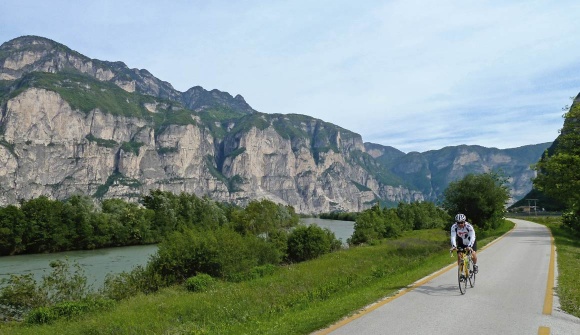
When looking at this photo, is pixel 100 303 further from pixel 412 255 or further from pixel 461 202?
pixel 461 202

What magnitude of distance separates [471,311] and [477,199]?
34563 millimetres

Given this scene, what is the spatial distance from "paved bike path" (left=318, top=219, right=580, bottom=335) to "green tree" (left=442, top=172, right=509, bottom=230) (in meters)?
27.2

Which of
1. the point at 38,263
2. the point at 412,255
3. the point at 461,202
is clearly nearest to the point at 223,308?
the point at 412,255

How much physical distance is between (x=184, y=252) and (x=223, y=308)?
13628 mm

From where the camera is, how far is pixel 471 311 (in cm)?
1053

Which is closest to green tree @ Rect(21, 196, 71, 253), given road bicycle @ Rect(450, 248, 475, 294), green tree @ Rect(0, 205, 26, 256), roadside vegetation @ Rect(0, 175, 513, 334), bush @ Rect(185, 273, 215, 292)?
green tree @ Rect(0, 205, 26, 256)

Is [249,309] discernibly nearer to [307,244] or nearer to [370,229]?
[307,244]

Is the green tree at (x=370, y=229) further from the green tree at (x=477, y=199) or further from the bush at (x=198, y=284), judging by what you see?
the bush at (x=198, y=284)

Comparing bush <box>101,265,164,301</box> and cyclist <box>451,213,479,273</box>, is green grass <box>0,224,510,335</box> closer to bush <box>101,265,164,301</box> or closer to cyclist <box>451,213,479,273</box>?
cyclist <box>451,213,479,273</box>

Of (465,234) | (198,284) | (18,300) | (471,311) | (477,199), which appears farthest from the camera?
→ (477,199)

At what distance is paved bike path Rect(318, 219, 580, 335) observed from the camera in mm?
8938

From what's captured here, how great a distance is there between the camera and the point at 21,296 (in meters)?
20.8

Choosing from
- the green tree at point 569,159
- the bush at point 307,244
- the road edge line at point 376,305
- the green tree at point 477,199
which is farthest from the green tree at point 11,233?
the green tree at point 569,159

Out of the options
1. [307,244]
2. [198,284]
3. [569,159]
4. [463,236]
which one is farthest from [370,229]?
[463,236]
